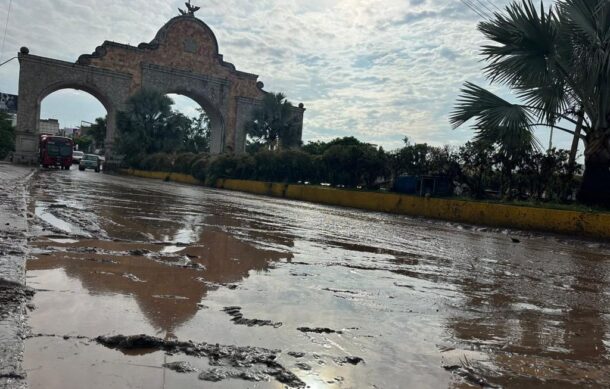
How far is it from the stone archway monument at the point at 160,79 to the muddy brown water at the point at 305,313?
39118 millimetres

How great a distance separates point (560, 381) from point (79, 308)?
2794 mm

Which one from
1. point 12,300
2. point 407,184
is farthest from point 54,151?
point 12,300

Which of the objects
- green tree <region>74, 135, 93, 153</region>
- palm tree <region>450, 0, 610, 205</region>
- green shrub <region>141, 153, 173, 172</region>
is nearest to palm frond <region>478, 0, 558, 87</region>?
palm tree <region>450, 0, 610, 205</region>

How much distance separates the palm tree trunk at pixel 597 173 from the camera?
12.2m

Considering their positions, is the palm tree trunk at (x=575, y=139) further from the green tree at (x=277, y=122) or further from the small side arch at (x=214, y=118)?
the small side arch at (x=214, y=118)

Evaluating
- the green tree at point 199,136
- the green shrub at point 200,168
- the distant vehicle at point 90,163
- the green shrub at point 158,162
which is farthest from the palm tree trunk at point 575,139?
the green tree at point 199,136

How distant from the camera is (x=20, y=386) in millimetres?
2000

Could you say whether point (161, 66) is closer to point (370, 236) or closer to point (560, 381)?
point (370, 236)

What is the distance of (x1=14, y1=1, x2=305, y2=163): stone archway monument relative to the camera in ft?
135

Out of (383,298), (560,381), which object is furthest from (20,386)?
(383,298)

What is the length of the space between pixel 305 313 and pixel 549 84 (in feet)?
37.6

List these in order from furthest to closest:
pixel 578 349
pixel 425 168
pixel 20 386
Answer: pixel 425 168 < pixel 578 349 < pixel 20 386

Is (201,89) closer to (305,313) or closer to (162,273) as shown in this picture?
(162,273)

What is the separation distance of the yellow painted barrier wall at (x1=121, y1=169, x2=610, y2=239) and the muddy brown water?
5361 millimetres
